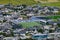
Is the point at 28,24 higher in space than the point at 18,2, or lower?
higher

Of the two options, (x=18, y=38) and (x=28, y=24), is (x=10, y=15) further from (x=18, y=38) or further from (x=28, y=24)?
(x=18, y=38)

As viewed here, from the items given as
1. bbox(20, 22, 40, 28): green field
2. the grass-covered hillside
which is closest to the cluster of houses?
bbox(20, 22, 40, 28): green field

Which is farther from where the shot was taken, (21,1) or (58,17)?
(21,1)

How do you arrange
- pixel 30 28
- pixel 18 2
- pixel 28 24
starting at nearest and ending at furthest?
pixel 30 28 → pixel 28 24 → pixel 18 2

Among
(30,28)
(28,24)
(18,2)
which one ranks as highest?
(30,28)

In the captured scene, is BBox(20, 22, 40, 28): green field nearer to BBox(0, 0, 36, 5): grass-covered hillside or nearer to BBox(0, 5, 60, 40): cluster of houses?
BBox(0, 5, 60, 40): cluster of houses

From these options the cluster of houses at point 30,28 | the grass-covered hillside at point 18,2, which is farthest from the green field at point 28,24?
the grass-covered hillside at point 18,2

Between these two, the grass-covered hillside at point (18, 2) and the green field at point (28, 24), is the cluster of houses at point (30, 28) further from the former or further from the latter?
the grass-covered hillside at point (18, 2)

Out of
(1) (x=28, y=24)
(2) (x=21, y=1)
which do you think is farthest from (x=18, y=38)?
(2) (x=21, y=1)

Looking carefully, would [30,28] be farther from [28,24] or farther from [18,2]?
[18,2]

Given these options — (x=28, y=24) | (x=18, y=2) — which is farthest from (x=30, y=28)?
(x=18, y=2)

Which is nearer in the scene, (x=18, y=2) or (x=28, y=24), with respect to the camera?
→ (x=28, y=24)
